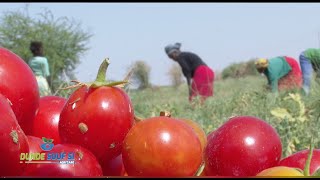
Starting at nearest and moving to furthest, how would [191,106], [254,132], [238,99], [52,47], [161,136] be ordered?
[161,136] → [254,132] → [238,99] → [191,106] → [52,47]

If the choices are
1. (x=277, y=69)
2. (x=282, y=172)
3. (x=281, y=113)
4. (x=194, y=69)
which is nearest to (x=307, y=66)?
(x=277, y=69)

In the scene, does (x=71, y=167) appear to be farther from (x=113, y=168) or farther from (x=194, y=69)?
(x=194, y=69)

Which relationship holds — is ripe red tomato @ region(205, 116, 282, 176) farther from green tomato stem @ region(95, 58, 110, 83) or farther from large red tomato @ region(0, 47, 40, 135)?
large red tomato @ region(0, 47, 40, 135)

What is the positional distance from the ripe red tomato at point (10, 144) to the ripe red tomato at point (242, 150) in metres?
0.41

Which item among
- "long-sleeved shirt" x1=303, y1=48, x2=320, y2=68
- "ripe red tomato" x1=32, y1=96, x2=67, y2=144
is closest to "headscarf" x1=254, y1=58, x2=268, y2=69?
"long-sleeved shirt" x1=303, y1=48, x2=320, y2=68

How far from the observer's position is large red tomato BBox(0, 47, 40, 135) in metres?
1.29

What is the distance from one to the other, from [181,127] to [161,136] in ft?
0.22

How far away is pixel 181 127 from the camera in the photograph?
127cm

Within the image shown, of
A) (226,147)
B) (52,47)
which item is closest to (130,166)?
(226,147)

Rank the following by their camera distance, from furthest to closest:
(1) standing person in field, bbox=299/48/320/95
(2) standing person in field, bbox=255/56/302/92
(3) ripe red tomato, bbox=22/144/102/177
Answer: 1. (2) standing person in field, bbox=255/56/302/92
2. (1) standing person in field, bbox=299/48/320/95
3. (3) ripe red tomato, bbox=22/144/102/177

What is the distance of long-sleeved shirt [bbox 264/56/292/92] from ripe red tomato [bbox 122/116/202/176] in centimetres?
736

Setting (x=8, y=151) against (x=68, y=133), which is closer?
(x=8, y=151)

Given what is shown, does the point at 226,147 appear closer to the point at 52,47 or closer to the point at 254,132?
the point at 254,132

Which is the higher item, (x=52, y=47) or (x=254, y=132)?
(x=254, y=132)
